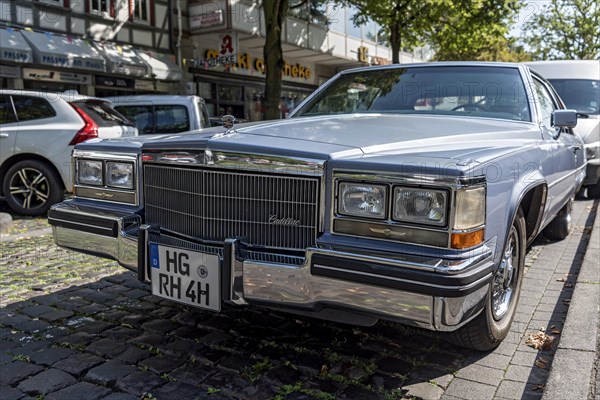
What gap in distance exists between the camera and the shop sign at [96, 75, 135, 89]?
16234mm

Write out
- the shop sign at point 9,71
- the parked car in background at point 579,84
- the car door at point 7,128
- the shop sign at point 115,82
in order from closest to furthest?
the car door at point 7,128
the parked car in background at point 579,84
the shop sign at point 9,71
the shop sign at point 115,82

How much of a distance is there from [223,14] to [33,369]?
16.2 metres

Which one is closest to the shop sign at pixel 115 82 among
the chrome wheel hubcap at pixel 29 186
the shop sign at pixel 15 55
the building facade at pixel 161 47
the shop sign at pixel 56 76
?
the building facade at pixel 161 47

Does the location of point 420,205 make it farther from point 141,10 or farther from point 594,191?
point 141,10

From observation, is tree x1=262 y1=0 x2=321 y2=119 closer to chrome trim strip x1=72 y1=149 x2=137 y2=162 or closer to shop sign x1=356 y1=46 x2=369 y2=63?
chrome trim strip x1=72 y1=149 x2=137 y2=162

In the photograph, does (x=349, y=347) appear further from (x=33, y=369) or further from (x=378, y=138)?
(x=33, y=369)

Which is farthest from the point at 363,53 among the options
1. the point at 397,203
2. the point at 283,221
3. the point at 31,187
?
the point at 397,203

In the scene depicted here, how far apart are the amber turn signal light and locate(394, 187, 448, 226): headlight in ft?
0.28

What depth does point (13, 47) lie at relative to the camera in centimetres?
1305

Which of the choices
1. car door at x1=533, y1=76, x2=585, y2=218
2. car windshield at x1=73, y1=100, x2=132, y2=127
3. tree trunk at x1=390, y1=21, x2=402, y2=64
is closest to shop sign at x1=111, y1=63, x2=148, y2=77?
tree trunk at x1=390, y1=21, x2=402, y2=64

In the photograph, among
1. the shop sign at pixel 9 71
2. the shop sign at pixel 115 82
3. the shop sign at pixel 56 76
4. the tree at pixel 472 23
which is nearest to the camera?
the shop sign at pixel 9 71

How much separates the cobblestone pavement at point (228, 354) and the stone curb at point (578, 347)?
0.12 m

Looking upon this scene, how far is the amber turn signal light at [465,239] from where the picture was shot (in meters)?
2.36

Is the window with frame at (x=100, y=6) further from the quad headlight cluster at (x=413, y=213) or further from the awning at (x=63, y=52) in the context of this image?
the quad headlight cluster at (x=413, y=213)
